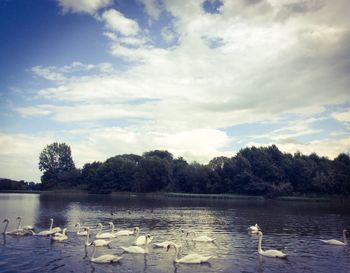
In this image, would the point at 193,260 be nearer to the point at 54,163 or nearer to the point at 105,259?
the point at 105,259

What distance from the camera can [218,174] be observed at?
138 meters

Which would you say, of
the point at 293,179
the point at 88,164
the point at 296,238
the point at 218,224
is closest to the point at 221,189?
the point at 293,179

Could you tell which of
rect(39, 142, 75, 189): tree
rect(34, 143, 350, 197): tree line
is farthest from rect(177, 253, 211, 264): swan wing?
rect(39, 142, 75, 189): tree

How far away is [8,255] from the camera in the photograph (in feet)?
81.4

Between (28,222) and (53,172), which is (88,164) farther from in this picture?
(28,222)

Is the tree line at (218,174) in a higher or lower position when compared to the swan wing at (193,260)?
higher

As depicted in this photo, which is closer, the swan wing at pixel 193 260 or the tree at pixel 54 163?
the swan wing at pixel 193 260

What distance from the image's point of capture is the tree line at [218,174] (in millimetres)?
120750

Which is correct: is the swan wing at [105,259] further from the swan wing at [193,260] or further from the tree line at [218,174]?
the tree line at [218,174]

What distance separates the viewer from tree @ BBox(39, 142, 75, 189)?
166 m

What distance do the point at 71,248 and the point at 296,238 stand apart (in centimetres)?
1913

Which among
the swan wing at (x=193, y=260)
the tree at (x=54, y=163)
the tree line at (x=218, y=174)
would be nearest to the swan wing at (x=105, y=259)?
the swan wing at (x=193, y=260)

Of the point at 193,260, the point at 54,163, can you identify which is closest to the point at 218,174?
the point at 54,163

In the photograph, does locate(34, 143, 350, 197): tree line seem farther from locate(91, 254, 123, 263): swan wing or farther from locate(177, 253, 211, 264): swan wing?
locate(91, 254, 123, 263): swan wing
